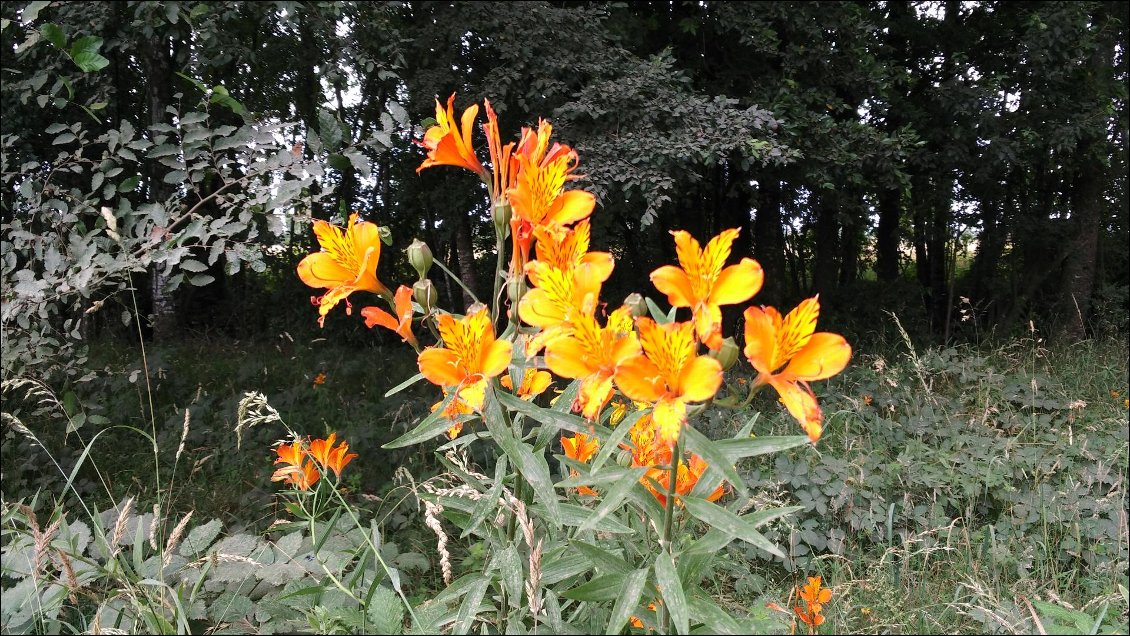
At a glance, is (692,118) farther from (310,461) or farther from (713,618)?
(713,618)

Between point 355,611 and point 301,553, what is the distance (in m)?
0.31

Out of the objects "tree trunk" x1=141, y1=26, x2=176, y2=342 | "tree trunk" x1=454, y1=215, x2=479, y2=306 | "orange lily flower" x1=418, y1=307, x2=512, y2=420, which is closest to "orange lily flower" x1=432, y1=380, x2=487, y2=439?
"orange lily flower" x1=418, y1=307, x2=512, y2=420

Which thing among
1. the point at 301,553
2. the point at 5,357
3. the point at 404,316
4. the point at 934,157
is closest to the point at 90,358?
the point at 5,357

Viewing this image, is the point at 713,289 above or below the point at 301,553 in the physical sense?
above

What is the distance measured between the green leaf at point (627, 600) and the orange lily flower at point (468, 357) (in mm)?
311

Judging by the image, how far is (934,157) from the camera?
548 centimetres

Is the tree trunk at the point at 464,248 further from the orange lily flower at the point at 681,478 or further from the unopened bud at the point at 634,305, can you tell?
the unopened bud at the point at 634,305

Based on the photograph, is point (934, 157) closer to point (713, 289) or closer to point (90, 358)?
point (713, 289)

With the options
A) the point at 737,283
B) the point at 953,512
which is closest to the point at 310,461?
the point at 737,283

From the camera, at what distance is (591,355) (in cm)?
81

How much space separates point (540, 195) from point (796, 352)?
375 millimetres

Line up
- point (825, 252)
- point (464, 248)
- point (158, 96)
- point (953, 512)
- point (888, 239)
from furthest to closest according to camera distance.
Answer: point (888, 239), point (825, 252), point (464, 248), point (158, 96), point (953, 512)

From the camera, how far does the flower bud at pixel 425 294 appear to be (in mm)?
971

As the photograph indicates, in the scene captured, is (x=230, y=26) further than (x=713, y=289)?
Yes
